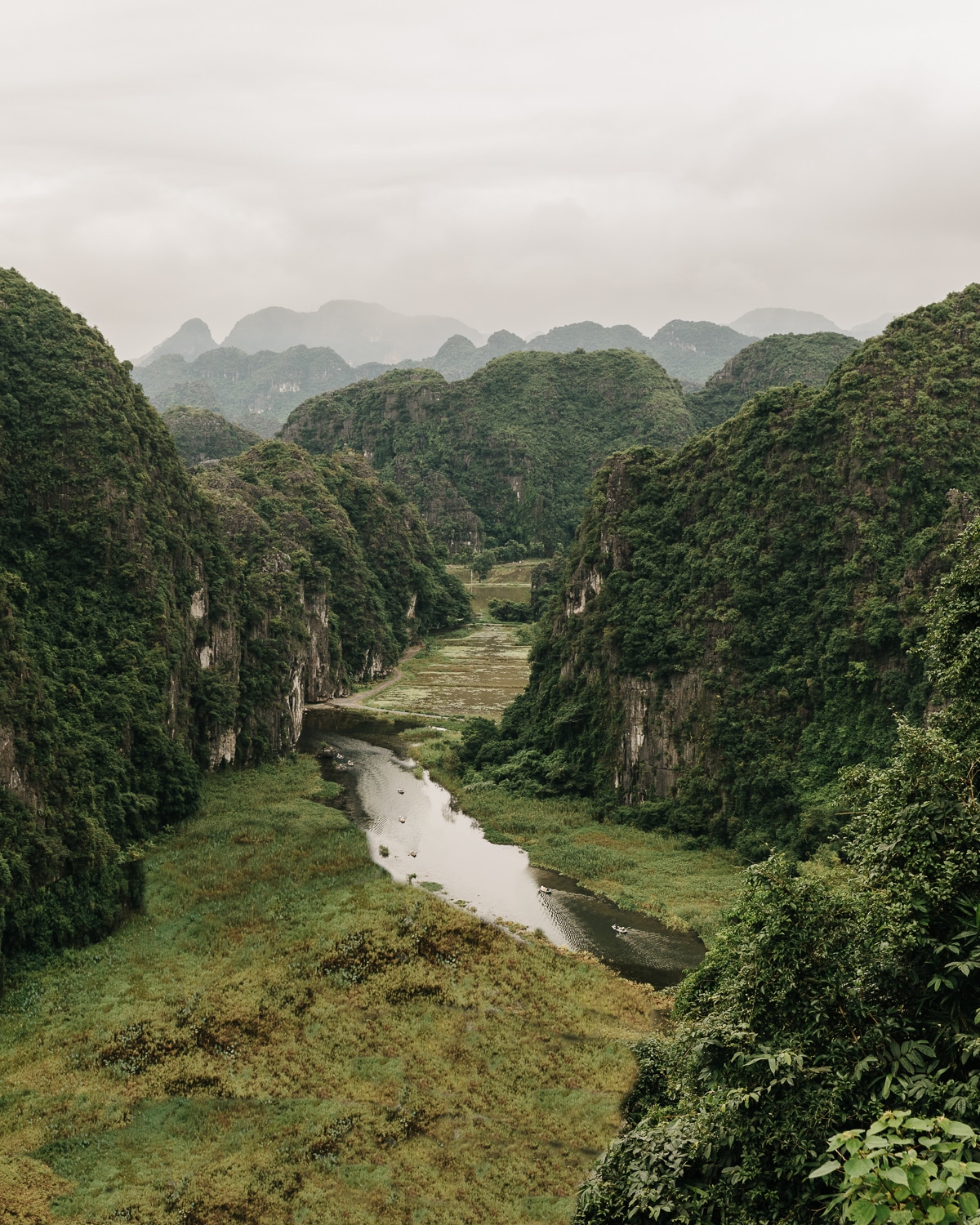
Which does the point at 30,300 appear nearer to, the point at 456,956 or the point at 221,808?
the point at 221,808

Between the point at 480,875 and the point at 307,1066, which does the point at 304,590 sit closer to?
the point at 480,875

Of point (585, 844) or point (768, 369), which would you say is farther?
point (768, 369)

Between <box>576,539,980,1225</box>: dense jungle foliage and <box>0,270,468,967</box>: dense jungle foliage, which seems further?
<box>0,270,468,967</box>: dense jungle foliage

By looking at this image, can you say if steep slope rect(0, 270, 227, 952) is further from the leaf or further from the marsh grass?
the leaf

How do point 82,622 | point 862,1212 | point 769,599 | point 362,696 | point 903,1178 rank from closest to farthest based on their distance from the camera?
point 903,1178, point 862,1212, point 82,622, point 769,599, point 362,696

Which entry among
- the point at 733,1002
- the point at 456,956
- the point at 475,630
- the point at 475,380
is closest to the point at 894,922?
the point at 733,1002

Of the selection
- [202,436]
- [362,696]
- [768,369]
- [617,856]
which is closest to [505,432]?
[768,369]

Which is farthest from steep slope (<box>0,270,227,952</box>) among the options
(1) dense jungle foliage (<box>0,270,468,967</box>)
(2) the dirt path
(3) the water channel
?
(2) the dirt path
